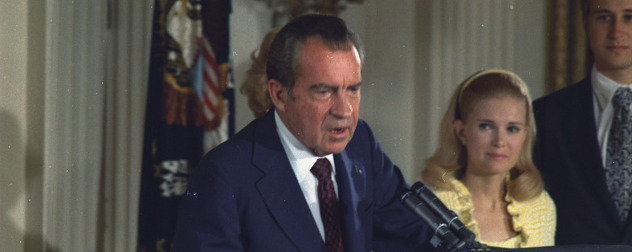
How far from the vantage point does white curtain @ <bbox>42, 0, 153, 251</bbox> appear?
2.56 metres

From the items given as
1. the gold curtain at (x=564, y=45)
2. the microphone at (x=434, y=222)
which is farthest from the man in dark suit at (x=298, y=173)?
the gold curtain at (x=564, y=45)

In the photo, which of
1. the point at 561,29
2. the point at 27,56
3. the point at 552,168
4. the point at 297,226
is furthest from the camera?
the point at 561,29

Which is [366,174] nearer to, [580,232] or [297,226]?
[297,226]

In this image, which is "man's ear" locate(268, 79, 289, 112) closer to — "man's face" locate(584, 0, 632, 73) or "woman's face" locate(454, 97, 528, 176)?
"woman's face" locate(454, 97, 528, 176)

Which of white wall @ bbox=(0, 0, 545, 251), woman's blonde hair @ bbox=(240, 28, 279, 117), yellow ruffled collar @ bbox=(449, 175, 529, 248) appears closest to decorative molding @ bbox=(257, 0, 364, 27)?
white wall @ bbox=(0, 0, 545, 251)

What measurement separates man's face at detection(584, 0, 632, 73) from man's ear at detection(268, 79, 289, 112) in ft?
4.69

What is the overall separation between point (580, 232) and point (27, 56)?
1.79 metres

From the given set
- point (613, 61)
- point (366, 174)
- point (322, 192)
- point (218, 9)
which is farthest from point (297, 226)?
point (613, 61)

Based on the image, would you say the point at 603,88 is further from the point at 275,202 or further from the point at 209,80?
the point at 275,202

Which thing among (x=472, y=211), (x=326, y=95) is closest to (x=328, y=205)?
(x=326, y=95)

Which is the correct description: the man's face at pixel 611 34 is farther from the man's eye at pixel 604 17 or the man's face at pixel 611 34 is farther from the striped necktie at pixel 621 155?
the striped necktie at pixel 621 155

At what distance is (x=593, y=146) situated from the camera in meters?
2.57

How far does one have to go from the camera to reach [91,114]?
2.67m

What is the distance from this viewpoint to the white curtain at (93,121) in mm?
2557
